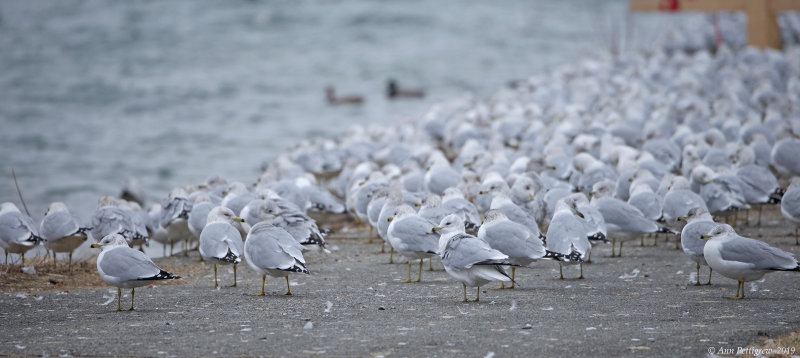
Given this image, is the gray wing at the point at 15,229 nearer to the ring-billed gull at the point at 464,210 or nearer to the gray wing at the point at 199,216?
the gray wing at the point at 199,216

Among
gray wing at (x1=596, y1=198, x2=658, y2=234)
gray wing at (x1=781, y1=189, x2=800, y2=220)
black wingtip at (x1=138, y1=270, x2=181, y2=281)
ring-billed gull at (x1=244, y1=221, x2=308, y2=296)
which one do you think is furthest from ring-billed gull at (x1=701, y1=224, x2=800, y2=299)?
black wingtip at (x1=138, y1=270, x2=181, y2=281)

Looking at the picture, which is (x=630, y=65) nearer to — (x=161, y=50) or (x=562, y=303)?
(x=562, y=303)

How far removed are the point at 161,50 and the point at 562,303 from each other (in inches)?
1394

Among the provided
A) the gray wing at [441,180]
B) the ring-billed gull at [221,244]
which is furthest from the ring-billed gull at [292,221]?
the gray wing at [441,180]

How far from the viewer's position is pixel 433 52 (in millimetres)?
42906

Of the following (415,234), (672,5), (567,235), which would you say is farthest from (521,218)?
(672,5)

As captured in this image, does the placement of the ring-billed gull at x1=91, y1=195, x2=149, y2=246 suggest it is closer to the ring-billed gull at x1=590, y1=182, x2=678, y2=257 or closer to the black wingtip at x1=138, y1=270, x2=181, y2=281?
the black wingtip at x1=138, y1=270, x2=181, y2=281

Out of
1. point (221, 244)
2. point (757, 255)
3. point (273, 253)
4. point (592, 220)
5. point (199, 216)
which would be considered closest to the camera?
point (757, 255)

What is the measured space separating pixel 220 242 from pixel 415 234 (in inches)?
64.6

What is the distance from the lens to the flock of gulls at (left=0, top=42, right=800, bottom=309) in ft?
24.8

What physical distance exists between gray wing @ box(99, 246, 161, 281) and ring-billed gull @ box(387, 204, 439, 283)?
2.12 metres

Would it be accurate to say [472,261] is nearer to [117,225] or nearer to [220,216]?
[220,216]

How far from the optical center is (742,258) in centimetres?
697

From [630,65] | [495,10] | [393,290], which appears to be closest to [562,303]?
[393,290]
